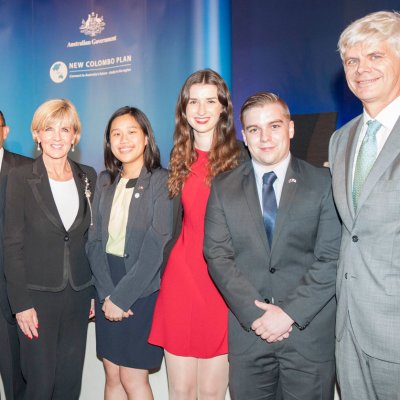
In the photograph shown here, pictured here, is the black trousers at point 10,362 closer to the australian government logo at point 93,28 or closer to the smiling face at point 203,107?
the smiling face at point 203,107

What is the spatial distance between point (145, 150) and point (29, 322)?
46.9 inches

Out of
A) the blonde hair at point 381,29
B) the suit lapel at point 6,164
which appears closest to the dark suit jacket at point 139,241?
the suit lapel at point 6,164

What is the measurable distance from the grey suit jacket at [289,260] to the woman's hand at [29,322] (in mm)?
1110

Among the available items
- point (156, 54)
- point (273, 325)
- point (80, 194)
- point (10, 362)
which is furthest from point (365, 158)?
point (156, 54)

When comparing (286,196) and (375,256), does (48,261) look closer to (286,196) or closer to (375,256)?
(286,196)

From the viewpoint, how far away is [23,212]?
276cm

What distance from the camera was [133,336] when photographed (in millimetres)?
2723

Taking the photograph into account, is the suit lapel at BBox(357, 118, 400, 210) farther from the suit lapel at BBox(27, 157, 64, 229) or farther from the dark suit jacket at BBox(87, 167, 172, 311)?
the suit lapel at BBox(27, 157, 64, 229)

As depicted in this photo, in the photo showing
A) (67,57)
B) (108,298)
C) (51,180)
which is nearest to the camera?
→ (108,298)

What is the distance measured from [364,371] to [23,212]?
77.8 inches

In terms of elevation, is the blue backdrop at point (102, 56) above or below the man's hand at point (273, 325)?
above

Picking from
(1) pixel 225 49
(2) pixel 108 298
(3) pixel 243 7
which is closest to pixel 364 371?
(2) pixel 108 298

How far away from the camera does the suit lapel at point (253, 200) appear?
2.28 m

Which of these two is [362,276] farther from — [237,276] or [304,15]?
[304,15]
